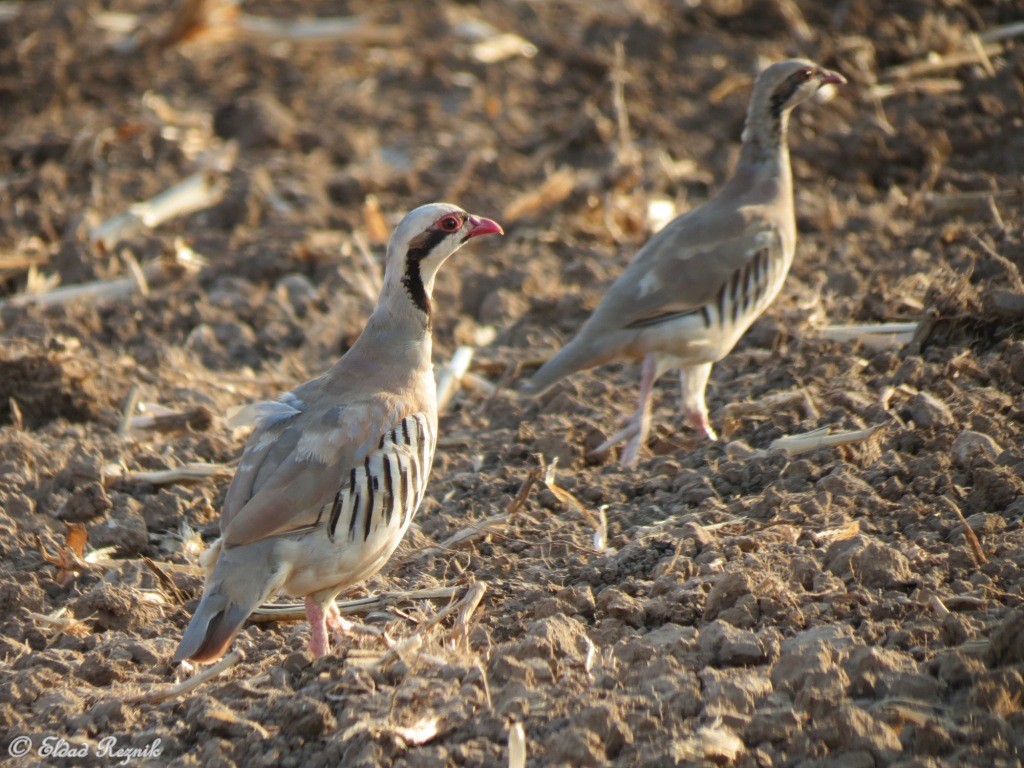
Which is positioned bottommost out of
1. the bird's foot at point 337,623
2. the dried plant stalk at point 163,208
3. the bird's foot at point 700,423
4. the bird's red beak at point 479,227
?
the dried plant stalk at point 163,208

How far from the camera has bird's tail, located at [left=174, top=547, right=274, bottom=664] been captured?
4.51m

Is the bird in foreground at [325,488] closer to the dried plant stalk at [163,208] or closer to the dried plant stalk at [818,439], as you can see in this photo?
the dried plant stalk at [818,439]

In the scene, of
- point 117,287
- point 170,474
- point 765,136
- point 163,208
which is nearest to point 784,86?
point 765,136

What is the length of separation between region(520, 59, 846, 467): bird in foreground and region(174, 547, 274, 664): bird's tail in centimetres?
235

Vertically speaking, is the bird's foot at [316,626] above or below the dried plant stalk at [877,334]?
above

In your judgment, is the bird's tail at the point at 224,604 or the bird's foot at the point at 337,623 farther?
the bird's foot at the point at 337,623

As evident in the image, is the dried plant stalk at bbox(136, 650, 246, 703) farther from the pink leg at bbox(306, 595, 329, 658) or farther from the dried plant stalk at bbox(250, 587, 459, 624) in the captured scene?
the dried plant stalk at bbox(250, 587, 459, 624)

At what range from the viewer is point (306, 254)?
9586mm

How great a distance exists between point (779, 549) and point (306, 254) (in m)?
5.19

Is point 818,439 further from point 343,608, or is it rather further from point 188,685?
point 188,685

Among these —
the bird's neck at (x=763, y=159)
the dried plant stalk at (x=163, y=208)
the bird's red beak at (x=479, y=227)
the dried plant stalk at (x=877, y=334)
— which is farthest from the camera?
the dried plant stalk at (x=163, y=208)

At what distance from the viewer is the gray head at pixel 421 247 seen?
5.60 meters

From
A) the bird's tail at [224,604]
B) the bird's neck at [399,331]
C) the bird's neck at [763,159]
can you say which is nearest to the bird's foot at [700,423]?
the bird's neck at [763,159]

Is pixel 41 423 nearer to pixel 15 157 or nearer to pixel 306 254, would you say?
pixel 306 254
